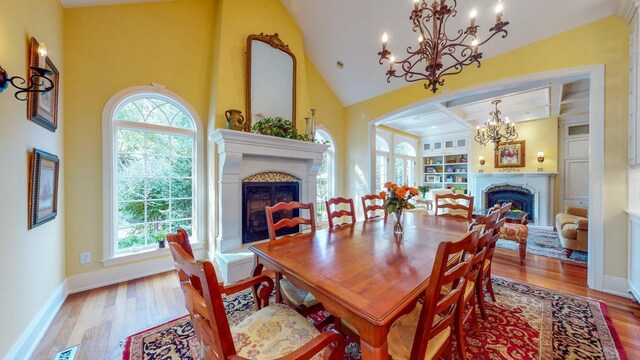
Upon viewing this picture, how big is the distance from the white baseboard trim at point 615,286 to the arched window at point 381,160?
4.26 meters

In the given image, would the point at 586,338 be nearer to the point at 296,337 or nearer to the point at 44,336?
the point at 296,337

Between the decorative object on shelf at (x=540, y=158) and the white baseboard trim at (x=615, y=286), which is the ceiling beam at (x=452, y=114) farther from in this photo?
the white baseboard trim at (x=615, y=286)

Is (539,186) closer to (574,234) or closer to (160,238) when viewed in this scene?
(574,234)

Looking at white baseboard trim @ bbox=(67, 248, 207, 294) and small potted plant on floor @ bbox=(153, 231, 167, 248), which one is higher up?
small potted plant on floor @ bbox=(153, 231, 167, 248)

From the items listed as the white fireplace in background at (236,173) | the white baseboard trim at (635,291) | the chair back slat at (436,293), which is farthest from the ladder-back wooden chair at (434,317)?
the white baseboard trim at (635,291)

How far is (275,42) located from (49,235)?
345 cm

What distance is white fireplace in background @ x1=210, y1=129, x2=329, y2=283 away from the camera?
110 inches

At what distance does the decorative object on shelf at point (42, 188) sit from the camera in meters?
1.68

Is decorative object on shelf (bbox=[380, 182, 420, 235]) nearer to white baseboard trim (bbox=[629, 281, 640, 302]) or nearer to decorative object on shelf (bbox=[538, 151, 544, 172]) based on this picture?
white baseboard trim (bbox=[629, 281, 640, 302])

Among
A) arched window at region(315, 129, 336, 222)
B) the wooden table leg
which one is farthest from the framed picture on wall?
arched window at region(315, 129, 336, 222)

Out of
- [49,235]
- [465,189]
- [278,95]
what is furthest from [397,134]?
[49,235]

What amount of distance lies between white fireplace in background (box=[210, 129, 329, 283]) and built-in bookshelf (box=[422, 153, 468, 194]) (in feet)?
20.0

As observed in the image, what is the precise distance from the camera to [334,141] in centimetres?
501

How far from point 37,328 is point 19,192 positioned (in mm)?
1073
